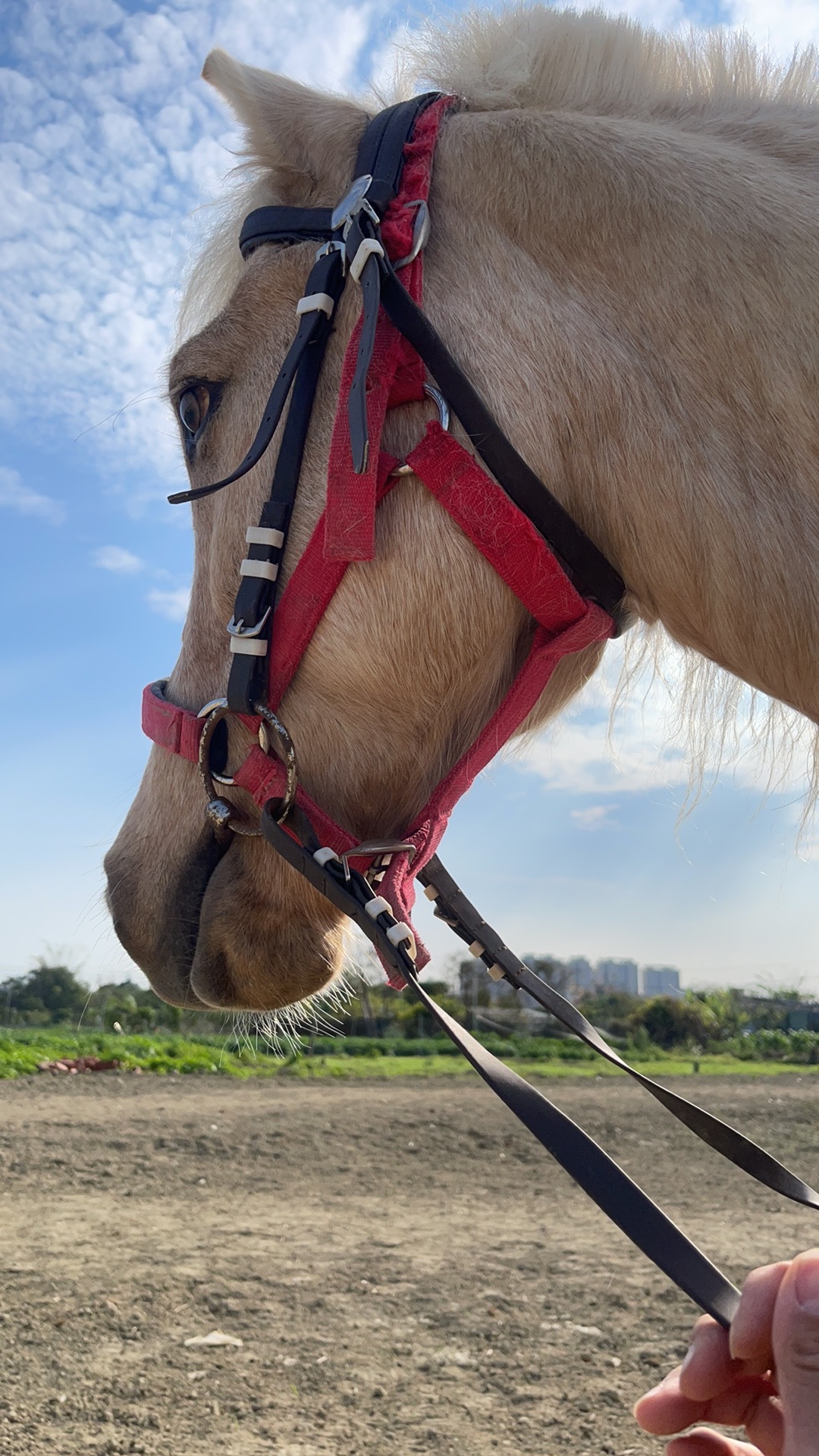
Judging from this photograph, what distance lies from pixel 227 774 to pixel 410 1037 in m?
13.5

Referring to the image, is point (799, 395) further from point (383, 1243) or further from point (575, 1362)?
point (383, 1243)

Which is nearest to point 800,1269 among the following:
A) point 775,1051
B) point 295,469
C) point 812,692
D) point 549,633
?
point 812,692

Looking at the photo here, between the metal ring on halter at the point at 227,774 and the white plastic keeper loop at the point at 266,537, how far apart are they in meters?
0.25

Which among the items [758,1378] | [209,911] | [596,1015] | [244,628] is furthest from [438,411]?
[596,1015]

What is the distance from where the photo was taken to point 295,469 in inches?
61.1

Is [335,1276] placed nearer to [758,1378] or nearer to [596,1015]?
[758,1378]

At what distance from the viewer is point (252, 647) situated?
156 centimetres

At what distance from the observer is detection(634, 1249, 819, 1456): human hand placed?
0.95 m

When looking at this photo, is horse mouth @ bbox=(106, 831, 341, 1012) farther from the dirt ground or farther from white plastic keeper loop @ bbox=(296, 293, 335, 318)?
the dirt ground

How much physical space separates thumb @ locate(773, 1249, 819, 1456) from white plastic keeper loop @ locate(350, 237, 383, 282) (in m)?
1.41

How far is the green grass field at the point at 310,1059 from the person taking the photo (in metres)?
10.4

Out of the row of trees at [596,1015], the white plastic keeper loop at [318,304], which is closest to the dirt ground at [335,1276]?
the white plastic keeper loop at [318,304]

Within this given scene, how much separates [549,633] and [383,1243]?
4.40 metres

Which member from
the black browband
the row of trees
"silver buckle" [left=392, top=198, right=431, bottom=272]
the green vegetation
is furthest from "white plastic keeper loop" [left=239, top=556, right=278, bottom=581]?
the row of trees
